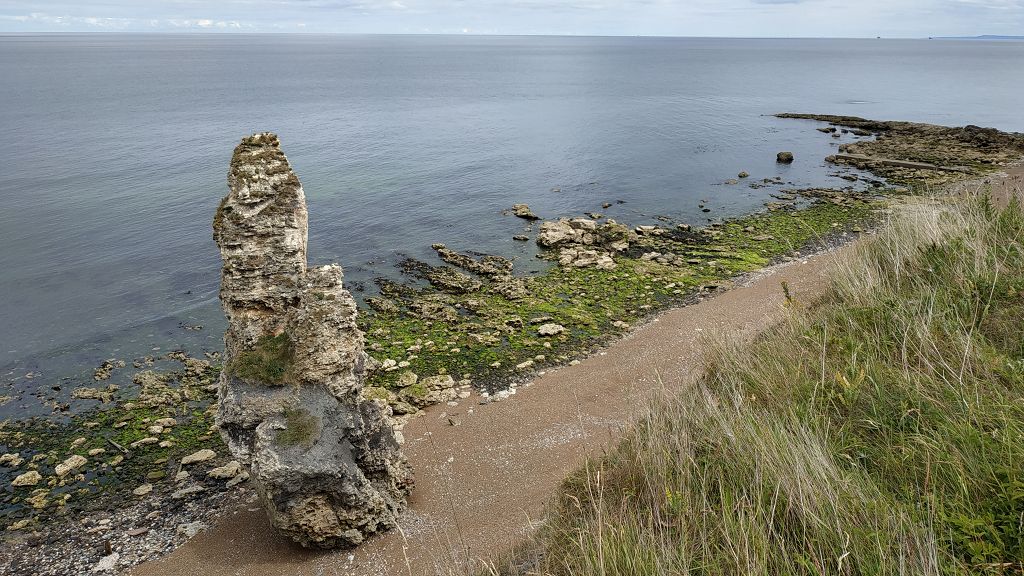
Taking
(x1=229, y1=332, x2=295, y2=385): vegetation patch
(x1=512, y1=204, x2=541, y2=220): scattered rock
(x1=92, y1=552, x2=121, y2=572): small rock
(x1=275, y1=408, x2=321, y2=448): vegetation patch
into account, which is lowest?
(x1=92, y1=552, x2=121, y2=572): small rock

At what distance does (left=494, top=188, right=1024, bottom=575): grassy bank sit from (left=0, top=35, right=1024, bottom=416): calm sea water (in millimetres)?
15867

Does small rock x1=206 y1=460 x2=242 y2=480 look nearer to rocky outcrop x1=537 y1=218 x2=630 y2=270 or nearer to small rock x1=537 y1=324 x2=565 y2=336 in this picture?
small rock x1=537 y1=324 x2=565 y2=336

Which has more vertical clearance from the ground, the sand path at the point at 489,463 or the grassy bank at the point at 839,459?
the grassy bank at the point at 839,459

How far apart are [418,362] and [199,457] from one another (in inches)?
227

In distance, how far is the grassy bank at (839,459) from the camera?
449 cm

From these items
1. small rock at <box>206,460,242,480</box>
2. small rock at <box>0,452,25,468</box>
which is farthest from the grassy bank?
small rock at <box>0,452,25,468</box>

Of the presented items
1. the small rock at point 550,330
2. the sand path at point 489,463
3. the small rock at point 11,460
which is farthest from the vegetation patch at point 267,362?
the small rock at point 550,330

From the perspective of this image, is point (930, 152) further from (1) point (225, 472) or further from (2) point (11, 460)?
(2) point (11, 460)

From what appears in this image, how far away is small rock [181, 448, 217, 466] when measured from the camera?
13.1m

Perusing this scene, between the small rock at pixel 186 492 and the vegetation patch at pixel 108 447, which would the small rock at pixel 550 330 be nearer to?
the vegetation patch at pixel 108 447

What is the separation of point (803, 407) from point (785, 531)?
211cm

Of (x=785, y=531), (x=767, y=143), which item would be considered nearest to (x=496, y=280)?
(x=785, y=531)

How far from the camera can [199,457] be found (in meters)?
13.2

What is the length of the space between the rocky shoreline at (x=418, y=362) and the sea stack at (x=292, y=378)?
9.36ft
